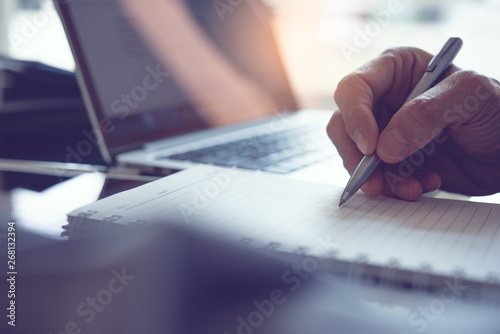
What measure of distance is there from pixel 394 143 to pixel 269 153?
0.84 feet

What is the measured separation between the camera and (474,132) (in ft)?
1.72

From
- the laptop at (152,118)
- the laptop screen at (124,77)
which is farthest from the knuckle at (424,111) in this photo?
the laptop screen at (124,77)

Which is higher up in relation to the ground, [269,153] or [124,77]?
[124,77]

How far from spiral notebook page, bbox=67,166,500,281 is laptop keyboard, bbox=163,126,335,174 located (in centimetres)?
11

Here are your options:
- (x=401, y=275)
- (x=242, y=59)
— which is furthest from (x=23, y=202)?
(x=242, y=59)

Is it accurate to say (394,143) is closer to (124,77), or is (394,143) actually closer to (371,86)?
(371,86)

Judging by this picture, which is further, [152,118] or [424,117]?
[152,118]

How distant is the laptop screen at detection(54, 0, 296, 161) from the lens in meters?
0.68

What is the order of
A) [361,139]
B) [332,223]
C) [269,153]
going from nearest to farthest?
[332,223]
[361,139]
[269,153]

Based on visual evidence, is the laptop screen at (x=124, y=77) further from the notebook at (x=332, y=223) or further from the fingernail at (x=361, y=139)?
the fingernail at (x=361, y=139)

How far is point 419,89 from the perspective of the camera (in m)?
0.51

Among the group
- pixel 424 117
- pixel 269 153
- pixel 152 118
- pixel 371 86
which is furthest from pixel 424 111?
pixel 152 118

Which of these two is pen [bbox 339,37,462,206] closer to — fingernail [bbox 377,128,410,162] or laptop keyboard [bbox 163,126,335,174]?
fingernail [bbox 377,128,410,162]

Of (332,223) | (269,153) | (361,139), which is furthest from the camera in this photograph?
(269,153)
